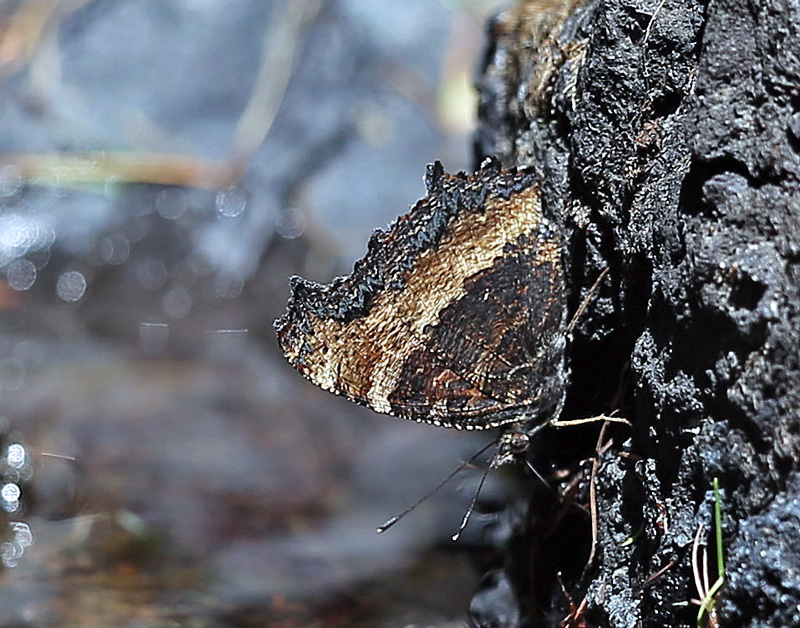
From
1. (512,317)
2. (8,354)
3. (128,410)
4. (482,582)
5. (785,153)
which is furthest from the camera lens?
(8,354)

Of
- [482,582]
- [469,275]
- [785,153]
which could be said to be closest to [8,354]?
[482,582]

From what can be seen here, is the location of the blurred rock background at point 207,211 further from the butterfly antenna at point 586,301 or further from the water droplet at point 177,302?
the butterfly antenna at point 586,301

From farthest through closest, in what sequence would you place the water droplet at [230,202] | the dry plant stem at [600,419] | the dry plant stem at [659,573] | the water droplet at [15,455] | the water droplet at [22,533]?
1. the water droplet at [230,202]
2. the water droplet at [15,455]
3. the water droplet at [22,533]
4. the dry plant stem at [600,419]
5. the dry plant stem at [659,573]

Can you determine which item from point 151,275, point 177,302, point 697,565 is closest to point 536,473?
point 697,565

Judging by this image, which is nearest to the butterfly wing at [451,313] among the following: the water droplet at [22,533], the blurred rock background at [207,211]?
the water droplet at [22,533]

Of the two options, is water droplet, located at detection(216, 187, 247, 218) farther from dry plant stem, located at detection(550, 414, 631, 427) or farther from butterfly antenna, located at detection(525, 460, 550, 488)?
dry plant stem, located at detection(550, 414, 631, 427)

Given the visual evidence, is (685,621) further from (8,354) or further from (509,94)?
(8,354)

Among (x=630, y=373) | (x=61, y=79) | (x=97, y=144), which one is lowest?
(x=630, y=373)
